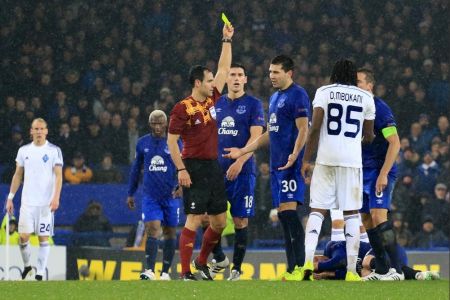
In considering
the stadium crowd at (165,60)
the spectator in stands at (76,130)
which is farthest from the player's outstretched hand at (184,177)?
the spectator in stands at (76,130)

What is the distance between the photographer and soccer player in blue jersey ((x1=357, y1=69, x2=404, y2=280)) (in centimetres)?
1028

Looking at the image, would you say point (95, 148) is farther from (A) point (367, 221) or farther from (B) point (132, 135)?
(A) point (367, 221)

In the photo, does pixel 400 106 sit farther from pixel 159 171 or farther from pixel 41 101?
pixel 159 171

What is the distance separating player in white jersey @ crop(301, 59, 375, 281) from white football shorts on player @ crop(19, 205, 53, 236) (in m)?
5.23

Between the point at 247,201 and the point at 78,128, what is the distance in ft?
33.0

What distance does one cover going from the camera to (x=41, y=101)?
22625mm

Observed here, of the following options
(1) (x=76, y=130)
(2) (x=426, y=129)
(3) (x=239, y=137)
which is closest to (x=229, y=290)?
(3) (x=239, y=137)

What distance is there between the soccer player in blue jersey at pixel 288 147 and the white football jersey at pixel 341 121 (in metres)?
0.65

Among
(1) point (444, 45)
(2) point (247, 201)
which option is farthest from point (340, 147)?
(1) point (444, 45)

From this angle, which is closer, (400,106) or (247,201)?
(247,201)

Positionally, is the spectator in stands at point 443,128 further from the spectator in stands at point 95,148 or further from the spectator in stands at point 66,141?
the spectator in stands at point 66,141

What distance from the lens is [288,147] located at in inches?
426

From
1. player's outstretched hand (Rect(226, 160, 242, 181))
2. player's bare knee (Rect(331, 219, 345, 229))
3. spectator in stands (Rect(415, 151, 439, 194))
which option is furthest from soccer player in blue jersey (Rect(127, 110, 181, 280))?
spectator in stands (Rect(415, 151, 439, 194))

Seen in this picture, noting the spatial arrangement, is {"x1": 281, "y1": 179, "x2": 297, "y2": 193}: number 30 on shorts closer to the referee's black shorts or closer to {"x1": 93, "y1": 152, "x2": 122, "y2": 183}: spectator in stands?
the referee's black shorts
